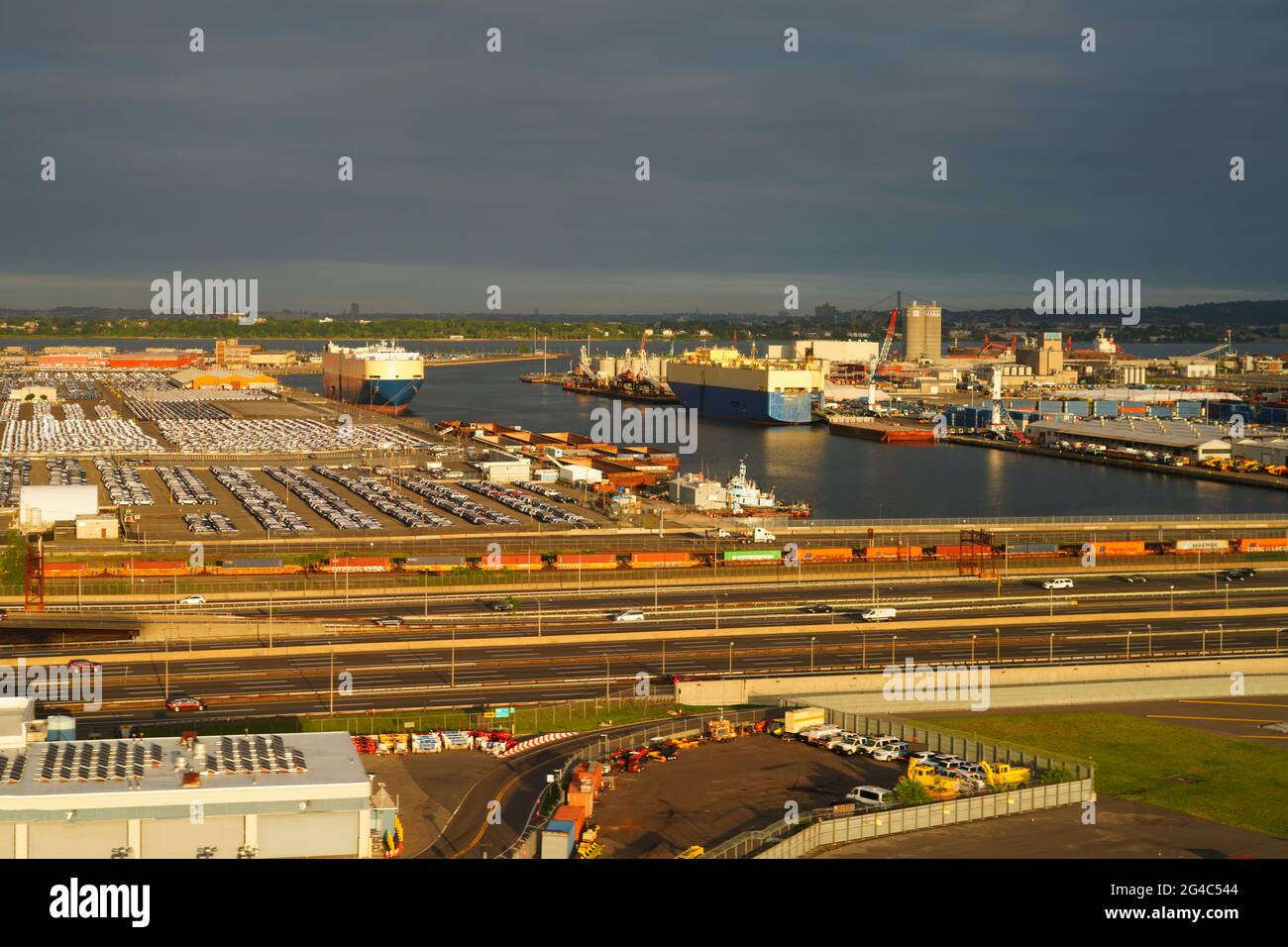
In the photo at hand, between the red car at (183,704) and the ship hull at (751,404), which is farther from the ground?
the ship hull at (751,404)

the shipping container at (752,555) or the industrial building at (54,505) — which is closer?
the shipping container at (752,555)

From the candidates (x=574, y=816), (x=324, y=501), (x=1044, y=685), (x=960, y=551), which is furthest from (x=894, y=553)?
(x=574, y=816)

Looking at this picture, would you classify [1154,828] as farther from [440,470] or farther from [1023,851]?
[440,470]

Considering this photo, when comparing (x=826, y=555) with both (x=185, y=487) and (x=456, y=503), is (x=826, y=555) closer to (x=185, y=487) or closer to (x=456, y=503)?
(x=456, y=503)

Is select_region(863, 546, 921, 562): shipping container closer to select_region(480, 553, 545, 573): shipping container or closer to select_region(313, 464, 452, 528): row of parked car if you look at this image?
select_region(480, 553, 545, 573): shipping container

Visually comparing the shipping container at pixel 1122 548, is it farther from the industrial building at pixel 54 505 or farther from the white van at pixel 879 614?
the industrial building at pixel 54 505

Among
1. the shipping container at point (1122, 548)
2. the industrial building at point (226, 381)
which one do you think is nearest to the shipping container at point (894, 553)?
the shipping container at point (1122, 548)
